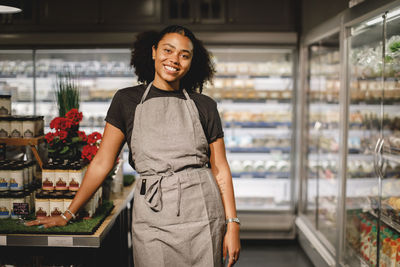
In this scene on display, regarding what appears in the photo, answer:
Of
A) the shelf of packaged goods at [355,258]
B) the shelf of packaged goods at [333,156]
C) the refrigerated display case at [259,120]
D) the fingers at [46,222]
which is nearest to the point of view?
the fingers at [46,222]

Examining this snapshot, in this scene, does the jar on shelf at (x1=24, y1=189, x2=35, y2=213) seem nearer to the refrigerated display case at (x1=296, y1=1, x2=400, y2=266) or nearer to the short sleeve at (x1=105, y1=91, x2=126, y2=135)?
the short sleeve at (x1=105, y1=91, x2=126, y2=135)

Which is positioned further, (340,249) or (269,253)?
(269,253)

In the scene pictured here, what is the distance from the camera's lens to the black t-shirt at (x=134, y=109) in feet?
5.96

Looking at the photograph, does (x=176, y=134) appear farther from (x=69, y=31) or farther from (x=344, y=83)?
(x=69, y=31)

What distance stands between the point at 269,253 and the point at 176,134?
2875 mm

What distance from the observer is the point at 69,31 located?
4.63 meters

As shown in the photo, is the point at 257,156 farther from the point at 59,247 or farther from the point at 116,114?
the point at 116,114

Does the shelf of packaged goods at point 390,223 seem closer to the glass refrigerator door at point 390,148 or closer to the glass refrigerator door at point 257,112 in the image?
the glass refrigerator door at point 390,148

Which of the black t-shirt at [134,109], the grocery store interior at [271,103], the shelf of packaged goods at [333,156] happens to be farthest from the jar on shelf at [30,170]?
the shelf of packaged goods at [333,156]

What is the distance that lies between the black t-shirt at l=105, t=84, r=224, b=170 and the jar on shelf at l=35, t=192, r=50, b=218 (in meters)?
0.64

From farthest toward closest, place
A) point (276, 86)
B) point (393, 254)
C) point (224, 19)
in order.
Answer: point (276, 86), point (224, 19), point (393, 254)

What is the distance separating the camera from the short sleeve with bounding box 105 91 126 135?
1.81 m

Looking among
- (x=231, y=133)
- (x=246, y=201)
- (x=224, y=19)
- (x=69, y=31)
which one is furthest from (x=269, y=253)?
(x=69, y=31)

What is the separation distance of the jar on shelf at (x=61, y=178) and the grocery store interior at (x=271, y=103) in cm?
5
